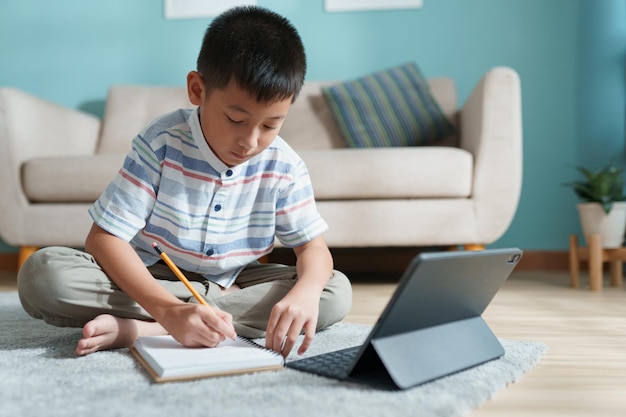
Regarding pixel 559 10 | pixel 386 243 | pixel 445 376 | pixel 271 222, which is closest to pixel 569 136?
pixel 559 10

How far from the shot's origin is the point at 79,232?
1.88 metres

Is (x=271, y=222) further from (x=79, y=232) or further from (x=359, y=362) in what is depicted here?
(x=79, y=232)

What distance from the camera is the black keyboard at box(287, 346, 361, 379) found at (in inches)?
28.5

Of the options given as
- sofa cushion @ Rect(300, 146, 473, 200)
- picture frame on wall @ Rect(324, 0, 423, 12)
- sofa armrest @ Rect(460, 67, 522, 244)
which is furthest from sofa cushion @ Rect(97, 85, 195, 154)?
sofa armrest @ Rect(460, 67, 522, 244)

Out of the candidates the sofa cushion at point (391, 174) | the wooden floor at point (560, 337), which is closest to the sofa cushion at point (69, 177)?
the wooden floor at point (560, 337)

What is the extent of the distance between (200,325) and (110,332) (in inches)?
7.3

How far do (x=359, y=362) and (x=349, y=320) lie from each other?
1.79ft

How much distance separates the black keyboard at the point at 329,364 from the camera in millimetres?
723

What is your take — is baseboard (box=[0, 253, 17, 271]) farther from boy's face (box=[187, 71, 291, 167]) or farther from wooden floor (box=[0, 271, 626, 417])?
boy's face (box=[187, 71, 291, 167])

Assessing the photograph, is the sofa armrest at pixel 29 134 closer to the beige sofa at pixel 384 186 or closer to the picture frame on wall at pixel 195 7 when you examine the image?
the beige sofa at pixel 384 186

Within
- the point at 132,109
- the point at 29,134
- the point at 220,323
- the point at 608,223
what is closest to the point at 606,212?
the point at 608,223

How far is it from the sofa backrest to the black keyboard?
154cm

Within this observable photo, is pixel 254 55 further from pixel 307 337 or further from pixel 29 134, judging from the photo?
pixel 29 134

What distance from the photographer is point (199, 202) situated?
970 millimetres
